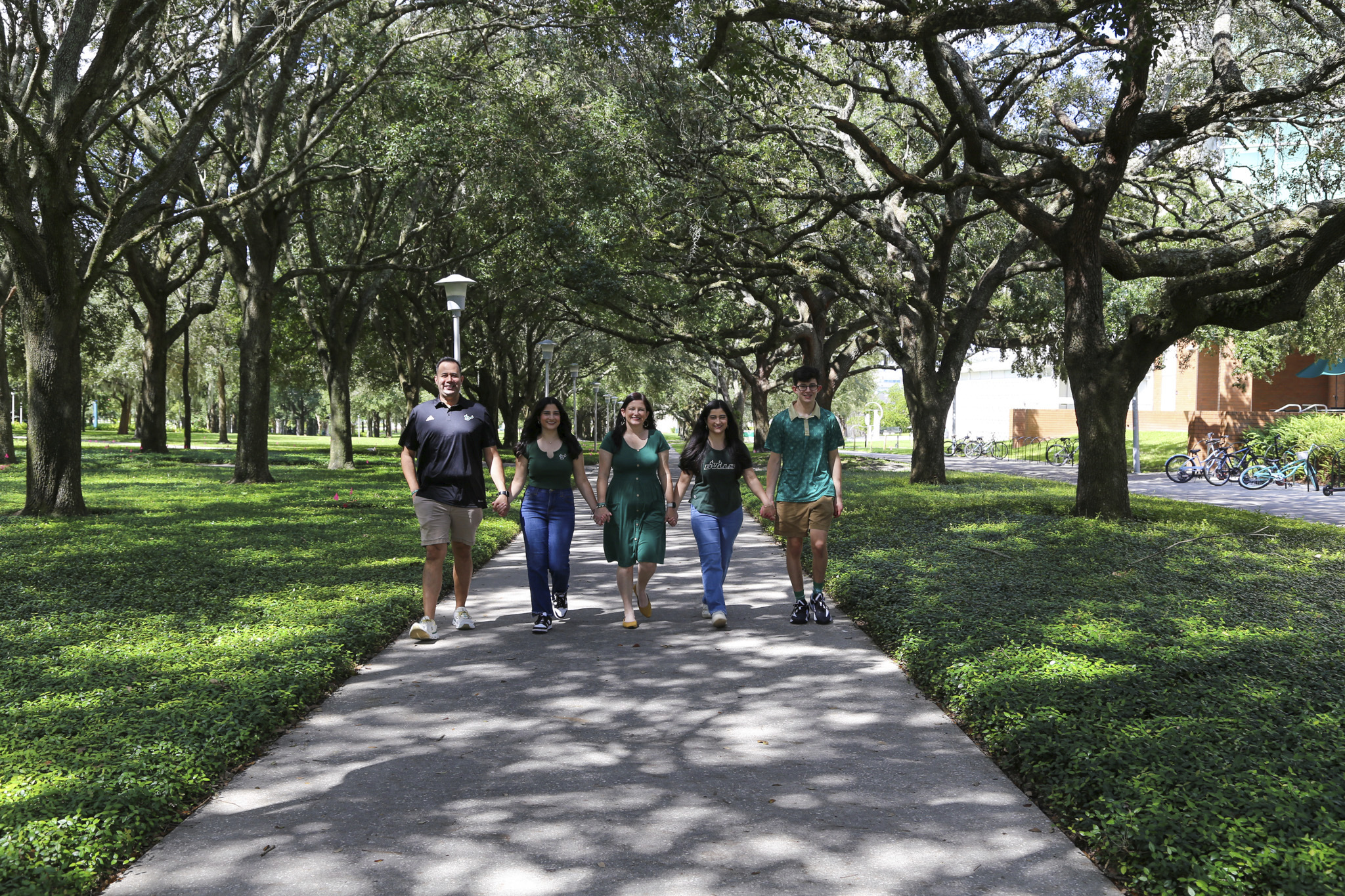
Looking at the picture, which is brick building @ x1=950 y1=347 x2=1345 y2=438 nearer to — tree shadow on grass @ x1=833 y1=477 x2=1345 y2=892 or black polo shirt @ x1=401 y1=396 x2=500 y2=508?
tree shadow on grass @ x1=833 y1=477 x2=1345 y2=892

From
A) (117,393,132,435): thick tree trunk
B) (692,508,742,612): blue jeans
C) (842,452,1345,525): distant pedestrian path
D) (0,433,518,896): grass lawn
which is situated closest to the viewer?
(0,433,518,896): grass lawn

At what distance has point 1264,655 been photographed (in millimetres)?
5602

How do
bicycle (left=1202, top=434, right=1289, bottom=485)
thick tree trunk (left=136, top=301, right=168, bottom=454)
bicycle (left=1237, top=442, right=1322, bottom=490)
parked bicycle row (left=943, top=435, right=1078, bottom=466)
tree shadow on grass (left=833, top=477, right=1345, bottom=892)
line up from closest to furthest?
tree shadow on grass (left=833, top=477, right=1345, bottom=892) < bicycle (left=1237, top=442, right=1322, bottom=490) < bicycle (left=1202, top=434, right=1289, bottom=485) < thick tree trunk (left=136, top=301, right=168, bottom=454) < parked bicycle row (left=943, top=435, right=1078, bottom=466)

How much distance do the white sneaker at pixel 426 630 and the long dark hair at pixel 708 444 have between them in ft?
6.94

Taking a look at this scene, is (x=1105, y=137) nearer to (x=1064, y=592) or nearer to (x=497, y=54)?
(x=1064, y=592)

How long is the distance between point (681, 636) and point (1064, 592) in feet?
10.2

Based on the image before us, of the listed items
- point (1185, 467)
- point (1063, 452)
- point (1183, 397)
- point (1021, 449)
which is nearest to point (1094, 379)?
point (1185, 467)

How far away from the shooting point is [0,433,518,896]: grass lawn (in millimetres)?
3502

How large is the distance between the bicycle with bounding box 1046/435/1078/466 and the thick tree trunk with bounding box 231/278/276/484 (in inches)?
1021

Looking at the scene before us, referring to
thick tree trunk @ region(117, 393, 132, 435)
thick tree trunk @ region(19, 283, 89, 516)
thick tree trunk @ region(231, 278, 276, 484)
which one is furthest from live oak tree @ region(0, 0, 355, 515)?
thick tree trunk @ region(117, 393, 132, 435)

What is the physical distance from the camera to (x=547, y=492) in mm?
6992

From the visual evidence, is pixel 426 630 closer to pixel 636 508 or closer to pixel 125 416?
pixel 636 508

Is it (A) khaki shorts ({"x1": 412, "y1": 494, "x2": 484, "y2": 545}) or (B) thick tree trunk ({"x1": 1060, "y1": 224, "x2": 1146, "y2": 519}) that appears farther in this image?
(B) thick tree trunk ({"x1": 1060, "y1": 224, "x2": 1146, "y2": 519})

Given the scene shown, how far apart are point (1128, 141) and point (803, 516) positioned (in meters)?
7.56
